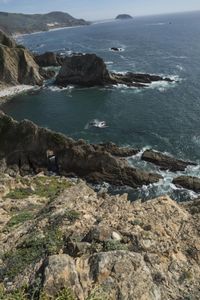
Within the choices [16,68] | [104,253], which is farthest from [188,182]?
[16,68]

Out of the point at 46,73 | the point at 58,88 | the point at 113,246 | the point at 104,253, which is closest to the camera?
the point at 104,253

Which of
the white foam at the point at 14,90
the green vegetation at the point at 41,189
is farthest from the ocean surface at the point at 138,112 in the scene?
the green vegetation at the point at 41,189

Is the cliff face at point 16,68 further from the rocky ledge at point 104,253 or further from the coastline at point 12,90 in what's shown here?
the rocky ledge at point 104,253

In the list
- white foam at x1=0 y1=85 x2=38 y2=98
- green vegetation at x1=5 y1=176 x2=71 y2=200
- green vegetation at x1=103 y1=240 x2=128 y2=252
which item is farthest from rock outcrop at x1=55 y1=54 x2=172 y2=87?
green vegetation at x1=103 y1=240 x2=128 y2=252

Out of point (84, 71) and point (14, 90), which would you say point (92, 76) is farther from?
point (14, 90)

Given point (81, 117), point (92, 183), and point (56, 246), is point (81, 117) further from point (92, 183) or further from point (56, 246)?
point (56, 246)

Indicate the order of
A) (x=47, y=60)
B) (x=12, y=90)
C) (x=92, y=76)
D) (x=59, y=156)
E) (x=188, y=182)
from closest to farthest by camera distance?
(x=188, y=182) < (x=59, y=156) < (x=12, y=90) < (x=92, y=76) < (x=47, y=60)

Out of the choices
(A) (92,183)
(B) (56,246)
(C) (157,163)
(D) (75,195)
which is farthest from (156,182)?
(B) (56,246)

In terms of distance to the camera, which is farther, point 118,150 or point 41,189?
point 118,150
